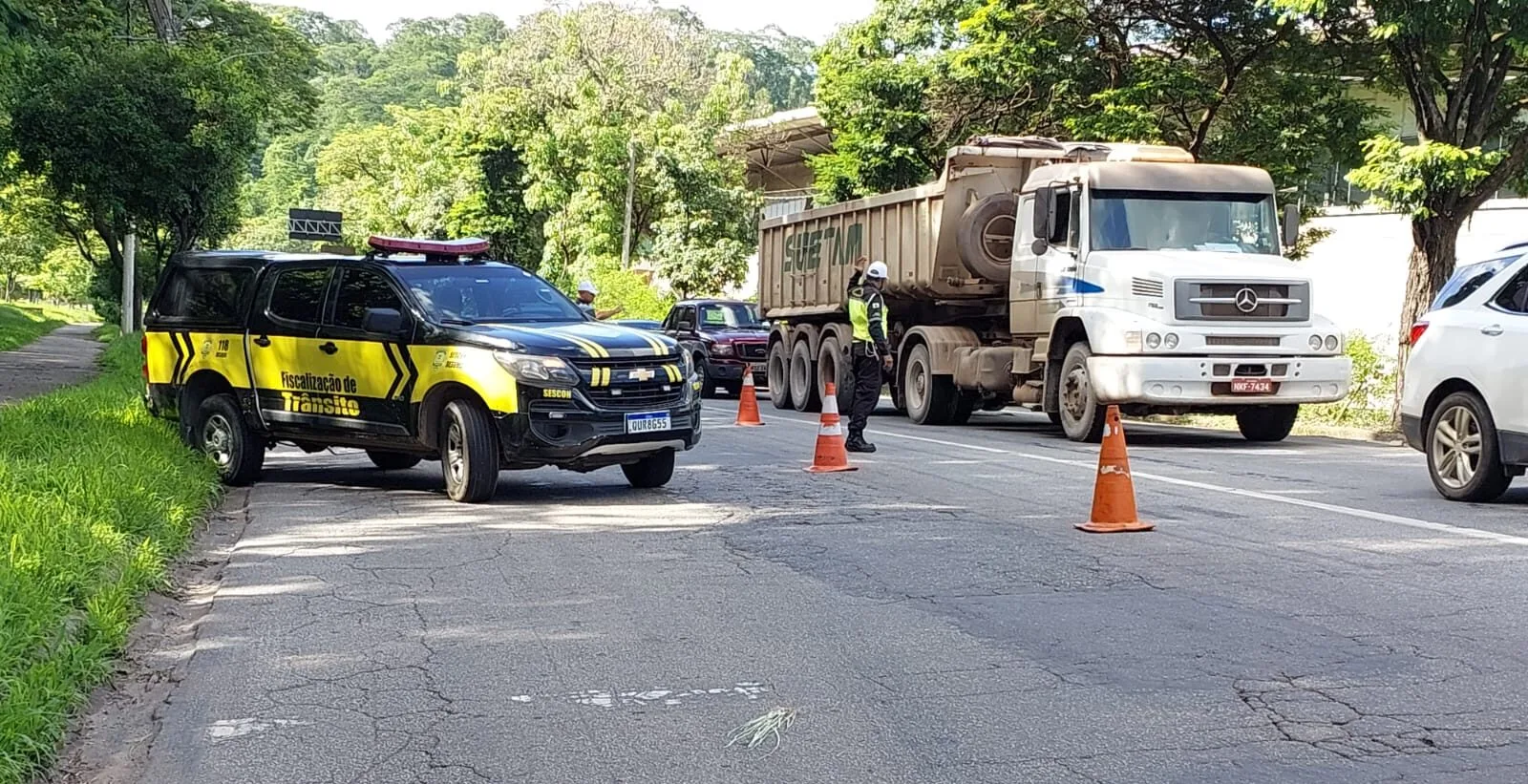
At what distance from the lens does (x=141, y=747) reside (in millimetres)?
5129

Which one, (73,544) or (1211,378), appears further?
(1211,378)

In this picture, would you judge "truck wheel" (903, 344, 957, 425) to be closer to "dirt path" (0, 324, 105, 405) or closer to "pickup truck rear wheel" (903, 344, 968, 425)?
"pickup truck rear wheel" (903, 344, 968, 425)

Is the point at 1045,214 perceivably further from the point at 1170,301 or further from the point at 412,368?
the point at 412,368

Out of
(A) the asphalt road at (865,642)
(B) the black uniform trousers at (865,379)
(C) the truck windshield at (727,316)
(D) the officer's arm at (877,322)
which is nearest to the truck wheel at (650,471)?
(A) the asphalt road at (865,642)

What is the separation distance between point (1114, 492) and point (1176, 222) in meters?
7.89

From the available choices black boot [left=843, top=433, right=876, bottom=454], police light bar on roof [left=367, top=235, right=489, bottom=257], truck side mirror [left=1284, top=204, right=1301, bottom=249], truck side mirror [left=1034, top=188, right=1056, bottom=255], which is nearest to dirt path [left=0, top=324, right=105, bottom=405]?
police light bar on roof [left=367, top=235, right=489, bottom=257]

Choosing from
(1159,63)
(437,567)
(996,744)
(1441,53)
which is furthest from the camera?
(1159,63)

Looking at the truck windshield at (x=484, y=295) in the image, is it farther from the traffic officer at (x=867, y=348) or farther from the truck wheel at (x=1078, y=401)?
the truck wheel at (x=1078, y=401)

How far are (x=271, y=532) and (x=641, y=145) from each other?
38.1 meters

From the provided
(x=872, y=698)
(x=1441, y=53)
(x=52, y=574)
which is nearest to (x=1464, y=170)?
(x=1441, y=53)

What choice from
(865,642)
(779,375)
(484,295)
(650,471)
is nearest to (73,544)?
(865,642)

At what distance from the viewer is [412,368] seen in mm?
11078

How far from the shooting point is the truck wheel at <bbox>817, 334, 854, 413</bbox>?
2194 centimetres

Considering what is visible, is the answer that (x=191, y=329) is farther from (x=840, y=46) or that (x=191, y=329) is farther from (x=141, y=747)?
(x=840, y=46)
